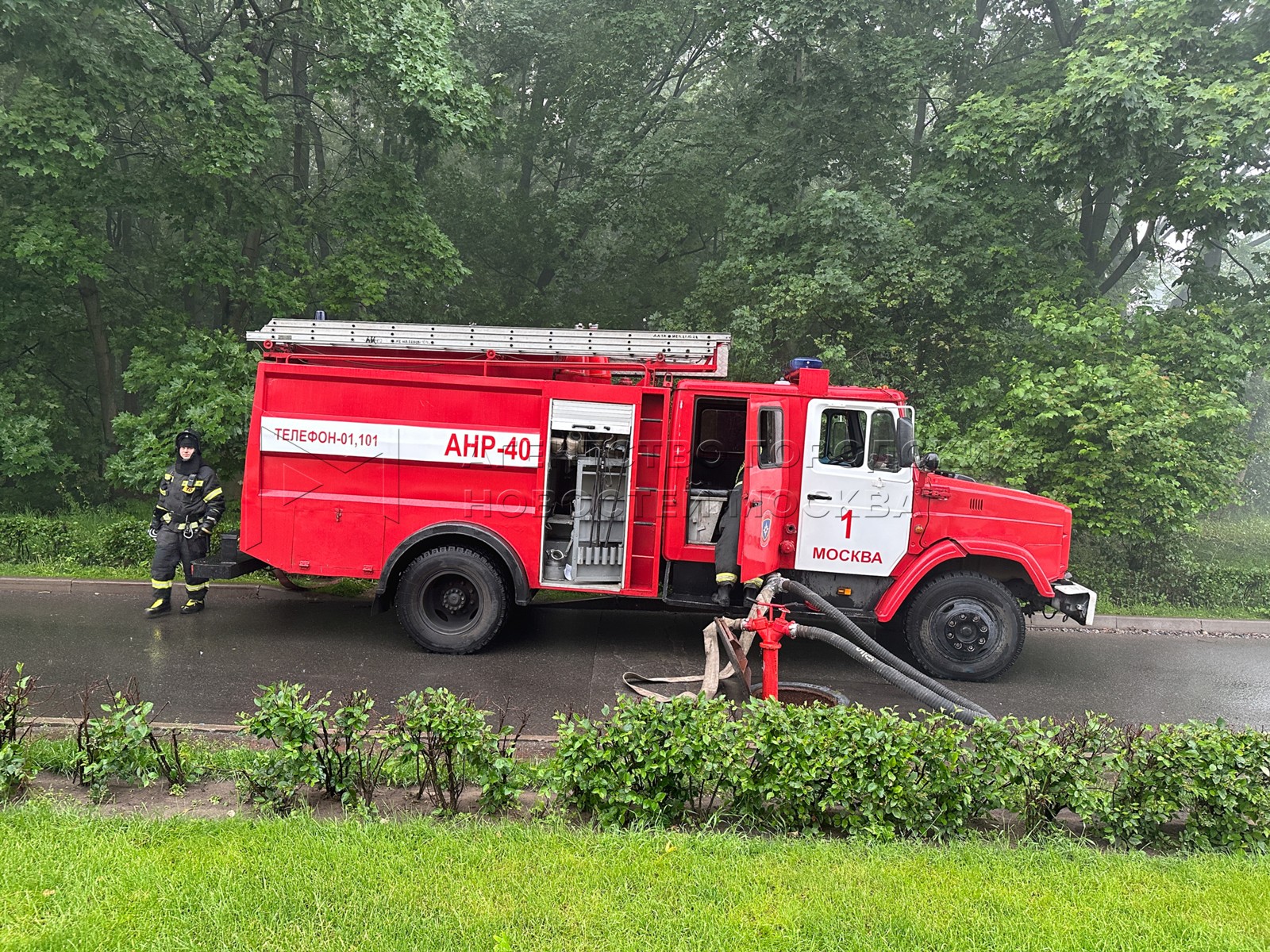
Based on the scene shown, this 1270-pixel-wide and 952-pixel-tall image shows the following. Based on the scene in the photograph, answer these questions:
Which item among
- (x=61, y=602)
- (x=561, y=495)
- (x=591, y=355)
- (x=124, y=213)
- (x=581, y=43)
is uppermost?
(x=581, y=43)

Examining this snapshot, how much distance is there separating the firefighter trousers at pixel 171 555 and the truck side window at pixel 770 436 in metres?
5.66

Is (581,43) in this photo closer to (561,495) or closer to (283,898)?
(561,495)

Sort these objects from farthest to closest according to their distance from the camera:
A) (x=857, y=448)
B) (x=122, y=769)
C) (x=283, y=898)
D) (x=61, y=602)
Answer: (x=61, y=602) → (x=857, y=448) → (x=122, y=769) → (x=283, y=898)

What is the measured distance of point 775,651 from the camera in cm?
501

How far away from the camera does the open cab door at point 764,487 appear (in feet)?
22.6

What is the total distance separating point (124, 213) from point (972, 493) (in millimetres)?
14623

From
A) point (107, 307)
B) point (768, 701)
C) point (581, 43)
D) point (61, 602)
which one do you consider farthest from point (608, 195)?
point (768, 701)

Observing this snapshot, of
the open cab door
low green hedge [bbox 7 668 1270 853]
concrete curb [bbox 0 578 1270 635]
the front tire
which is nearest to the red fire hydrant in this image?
low green hedge [bbox 7 668 1270 853]

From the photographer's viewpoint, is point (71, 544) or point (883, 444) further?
point (71, 544)

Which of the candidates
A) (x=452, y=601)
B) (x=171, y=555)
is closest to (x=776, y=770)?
(x=452, y=601)

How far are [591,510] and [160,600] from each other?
181 inches

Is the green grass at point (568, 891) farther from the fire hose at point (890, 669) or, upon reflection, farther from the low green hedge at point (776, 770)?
the fire hose at point (890, 669)

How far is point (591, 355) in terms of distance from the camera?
7258mm

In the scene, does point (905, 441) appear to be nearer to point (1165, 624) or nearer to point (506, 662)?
point (506, 662)
